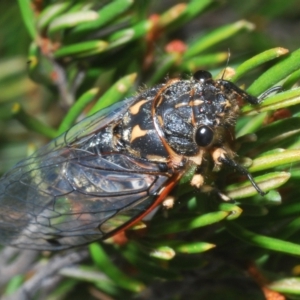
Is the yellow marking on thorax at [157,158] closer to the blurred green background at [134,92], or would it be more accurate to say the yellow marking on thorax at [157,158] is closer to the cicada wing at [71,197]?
the cicada wing at [71,197]

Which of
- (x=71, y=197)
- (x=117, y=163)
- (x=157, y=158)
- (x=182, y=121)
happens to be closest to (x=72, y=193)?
(x=71, y=197)

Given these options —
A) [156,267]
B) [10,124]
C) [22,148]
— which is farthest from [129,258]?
[10,124]

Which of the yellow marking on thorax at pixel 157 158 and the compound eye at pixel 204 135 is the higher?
the yellow marking on thorax at pixel 157 158

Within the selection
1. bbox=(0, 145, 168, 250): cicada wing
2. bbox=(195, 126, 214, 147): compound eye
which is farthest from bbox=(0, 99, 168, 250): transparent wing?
bbox=(195, 126, 214, 147): compound eye

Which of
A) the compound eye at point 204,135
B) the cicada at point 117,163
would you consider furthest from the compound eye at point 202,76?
the compound eye at point 204,135

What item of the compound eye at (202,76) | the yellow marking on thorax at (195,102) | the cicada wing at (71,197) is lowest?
the cicada wing at (71,197)

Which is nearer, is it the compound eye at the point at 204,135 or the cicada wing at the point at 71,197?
the compound eye at the point at 204,135

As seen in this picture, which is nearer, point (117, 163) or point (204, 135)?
point (204, 135)

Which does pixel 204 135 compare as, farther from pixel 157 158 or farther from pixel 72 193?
pixel 72 193
